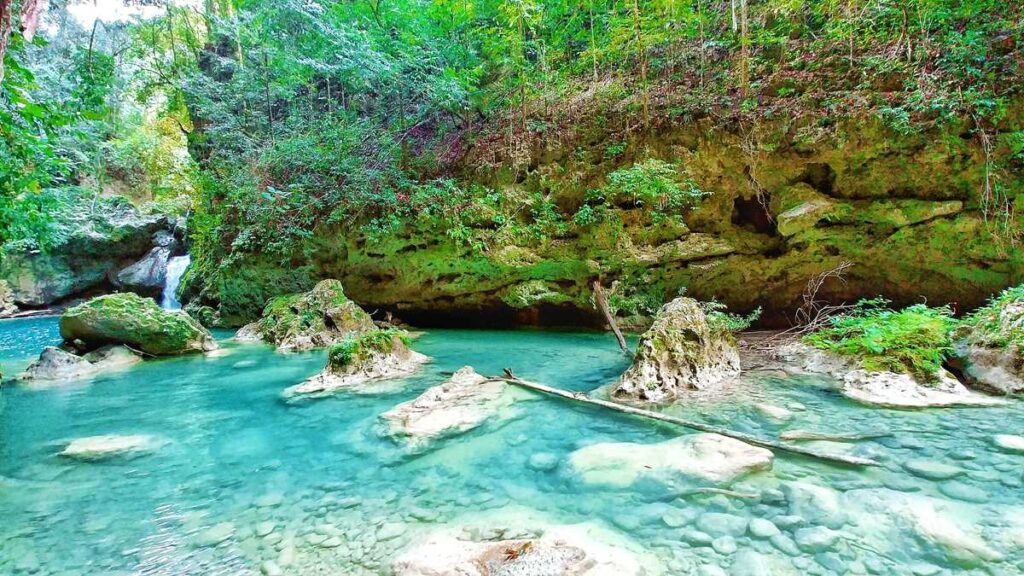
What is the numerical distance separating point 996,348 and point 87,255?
2696 centimetres

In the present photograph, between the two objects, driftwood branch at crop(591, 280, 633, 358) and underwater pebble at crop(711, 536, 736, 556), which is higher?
driftwood branch at crop(591, 280, 633, 358)

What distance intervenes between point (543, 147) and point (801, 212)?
5160 mm

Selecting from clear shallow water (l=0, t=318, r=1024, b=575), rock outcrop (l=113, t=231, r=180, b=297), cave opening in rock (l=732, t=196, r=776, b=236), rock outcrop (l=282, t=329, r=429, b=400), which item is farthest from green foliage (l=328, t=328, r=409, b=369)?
rock outcrop (l=113, t=231, r=180, b=297)

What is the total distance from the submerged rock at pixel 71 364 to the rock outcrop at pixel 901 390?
10.6m

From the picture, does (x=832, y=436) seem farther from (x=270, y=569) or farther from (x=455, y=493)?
(x=270, y=569)

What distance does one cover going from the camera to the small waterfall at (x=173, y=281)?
51.8ft

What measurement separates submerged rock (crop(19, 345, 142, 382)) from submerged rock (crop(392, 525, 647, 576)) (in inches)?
313

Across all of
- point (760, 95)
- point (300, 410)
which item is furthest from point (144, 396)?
point (760, 95)

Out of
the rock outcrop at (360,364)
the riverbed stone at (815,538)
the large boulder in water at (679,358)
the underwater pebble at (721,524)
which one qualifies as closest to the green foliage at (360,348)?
the rock outcrop at (360,364)

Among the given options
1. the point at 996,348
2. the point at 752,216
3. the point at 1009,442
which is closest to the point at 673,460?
the point at 1009,442

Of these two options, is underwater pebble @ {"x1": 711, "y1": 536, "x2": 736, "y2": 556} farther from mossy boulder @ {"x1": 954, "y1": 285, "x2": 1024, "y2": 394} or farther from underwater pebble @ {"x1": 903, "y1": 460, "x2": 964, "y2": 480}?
mossy boulder @ {"x1": 954, "y1": 285, "x2": 1024, "y2": 394}

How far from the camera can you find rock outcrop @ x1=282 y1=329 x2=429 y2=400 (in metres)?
5.59

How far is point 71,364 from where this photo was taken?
7086 millimetres

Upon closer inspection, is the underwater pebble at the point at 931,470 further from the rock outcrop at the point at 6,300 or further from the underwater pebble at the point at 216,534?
the rock outcrop at the point at 6,300
